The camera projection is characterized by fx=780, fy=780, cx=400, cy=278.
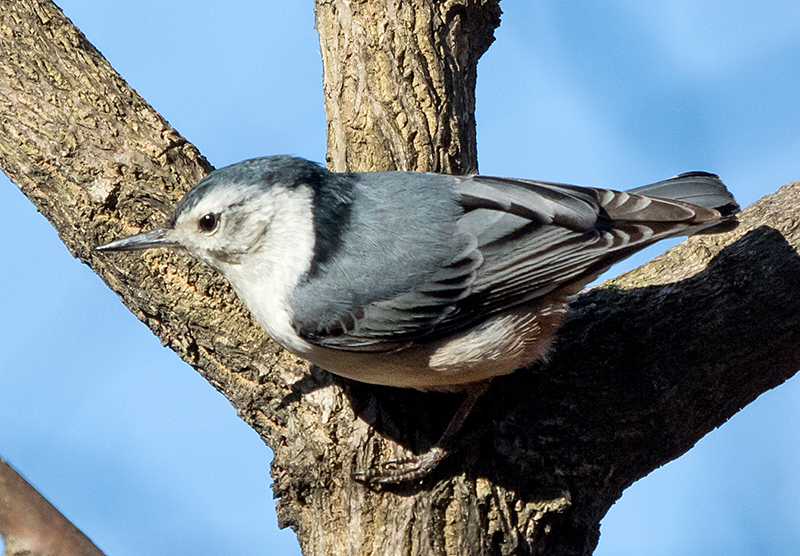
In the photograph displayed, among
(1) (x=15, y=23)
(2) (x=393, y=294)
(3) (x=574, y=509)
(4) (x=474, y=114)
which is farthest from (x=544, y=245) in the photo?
(1) (x=15, y=23)

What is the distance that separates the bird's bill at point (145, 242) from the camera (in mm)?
2369

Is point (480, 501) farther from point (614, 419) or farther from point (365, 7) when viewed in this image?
point (365, 7)

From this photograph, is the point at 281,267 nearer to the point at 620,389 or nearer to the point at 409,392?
the point at 409,392

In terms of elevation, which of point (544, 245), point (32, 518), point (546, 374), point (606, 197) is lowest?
point (32, 518)

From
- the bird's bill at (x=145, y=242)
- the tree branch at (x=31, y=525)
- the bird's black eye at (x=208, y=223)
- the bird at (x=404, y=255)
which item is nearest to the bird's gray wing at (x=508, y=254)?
the bird at (x=404, y=255)

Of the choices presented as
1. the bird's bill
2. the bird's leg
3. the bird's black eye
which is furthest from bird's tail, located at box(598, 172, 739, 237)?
Answer: the bird's bill

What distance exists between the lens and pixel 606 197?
97.0 inches

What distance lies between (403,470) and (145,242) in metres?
1.05

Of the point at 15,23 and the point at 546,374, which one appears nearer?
the point at 546,374

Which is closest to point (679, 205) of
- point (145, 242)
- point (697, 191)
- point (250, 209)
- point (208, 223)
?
point (697, 191)

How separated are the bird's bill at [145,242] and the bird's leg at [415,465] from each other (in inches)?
35.8

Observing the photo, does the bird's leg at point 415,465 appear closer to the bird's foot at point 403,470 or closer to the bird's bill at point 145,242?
the bird's foot at point 403,470

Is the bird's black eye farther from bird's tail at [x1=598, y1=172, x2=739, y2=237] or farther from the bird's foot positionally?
bird's tail at [x1=598, y1=172, x2=739, y2=237]

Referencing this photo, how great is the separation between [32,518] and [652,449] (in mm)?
2250
